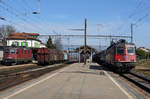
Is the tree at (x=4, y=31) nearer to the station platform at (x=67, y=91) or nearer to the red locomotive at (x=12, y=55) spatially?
the red locomotive at (x=12, y=55)

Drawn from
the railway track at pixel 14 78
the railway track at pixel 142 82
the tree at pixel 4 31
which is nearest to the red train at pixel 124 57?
the railway track at pixel 142 82

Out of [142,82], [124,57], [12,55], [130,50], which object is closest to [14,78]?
[142,82]

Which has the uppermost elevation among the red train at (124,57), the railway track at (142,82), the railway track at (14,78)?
the red train at (124,57)

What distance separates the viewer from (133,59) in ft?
74.9

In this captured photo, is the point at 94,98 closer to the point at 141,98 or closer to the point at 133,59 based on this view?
the point at 141,98

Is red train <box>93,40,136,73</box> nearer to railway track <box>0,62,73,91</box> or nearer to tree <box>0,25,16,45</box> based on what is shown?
railway track <box>0,62,73,91</box>

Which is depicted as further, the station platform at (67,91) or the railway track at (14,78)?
the railway track at (14,78)

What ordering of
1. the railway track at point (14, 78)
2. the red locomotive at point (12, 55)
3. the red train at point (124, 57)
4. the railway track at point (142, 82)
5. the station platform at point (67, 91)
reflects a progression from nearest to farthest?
the station platform at point (67, 91)
the railway track at point (142, 82)
the railway track at point (14, 78)
the red train at point (124, 57)
the red locomotive at point (12, 55)

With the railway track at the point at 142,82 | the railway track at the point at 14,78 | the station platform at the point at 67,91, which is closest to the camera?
the station platform at the point at 67,91

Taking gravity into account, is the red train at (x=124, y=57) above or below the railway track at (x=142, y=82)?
above

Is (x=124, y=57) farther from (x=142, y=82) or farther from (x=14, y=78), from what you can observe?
(x=14, y=78)

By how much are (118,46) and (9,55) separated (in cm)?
1994

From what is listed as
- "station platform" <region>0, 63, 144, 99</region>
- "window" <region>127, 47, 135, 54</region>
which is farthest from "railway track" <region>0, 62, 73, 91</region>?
"window" <region>127, 47, 135, 54</region>

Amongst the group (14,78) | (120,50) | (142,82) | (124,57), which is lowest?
(142,82)
